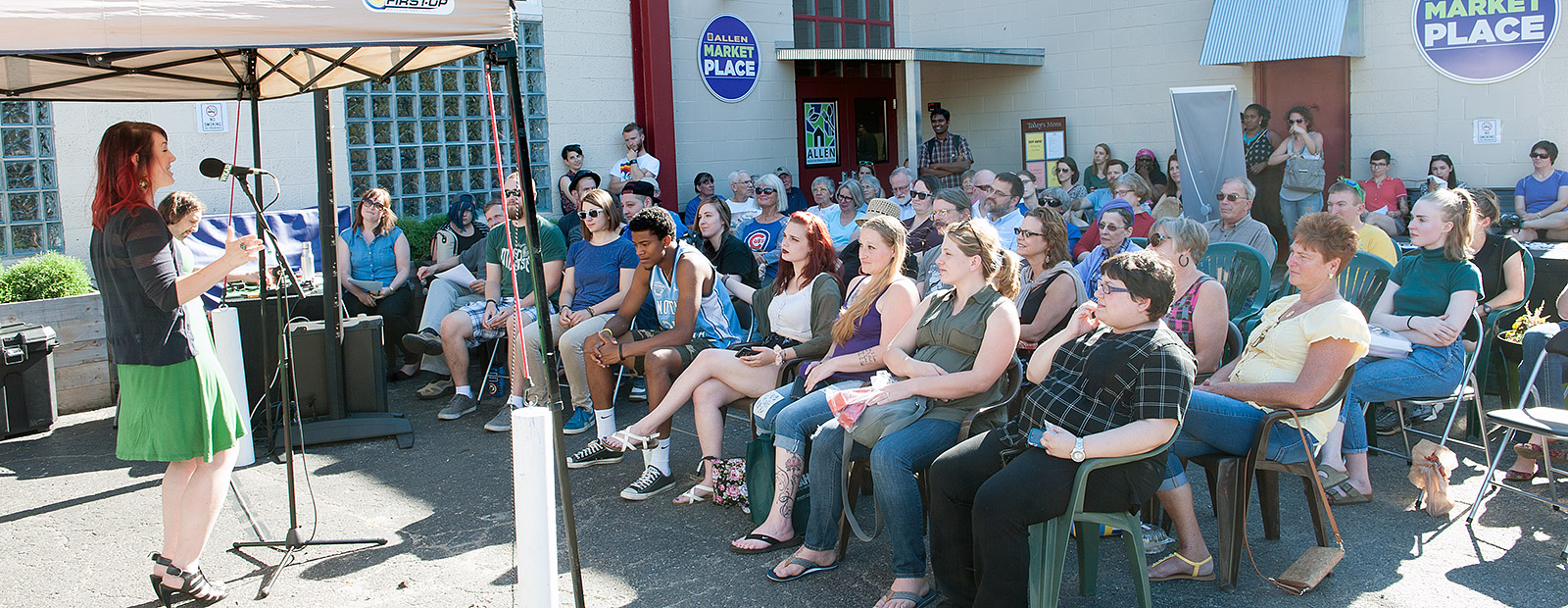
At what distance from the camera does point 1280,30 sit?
11.2m

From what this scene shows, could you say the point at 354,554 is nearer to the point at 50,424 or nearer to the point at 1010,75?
the point at 50,424

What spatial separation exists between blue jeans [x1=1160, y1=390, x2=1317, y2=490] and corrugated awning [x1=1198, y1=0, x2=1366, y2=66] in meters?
8.32

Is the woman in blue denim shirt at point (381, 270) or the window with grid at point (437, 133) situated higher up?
the window with grid at point (437, 133)

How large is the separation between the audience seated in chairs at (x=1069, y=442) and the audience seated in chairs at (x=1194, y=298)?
906mm

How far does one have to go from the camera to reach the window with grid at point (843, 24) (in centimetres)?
1266

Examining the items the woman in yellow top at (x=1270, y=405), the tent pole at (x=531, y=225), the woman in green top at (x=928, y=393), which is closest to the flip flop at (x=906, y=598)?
the woman in green top at (x=928, y=393)

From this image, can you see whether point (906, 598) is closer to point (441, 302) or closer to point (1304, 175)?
point (441, 302)

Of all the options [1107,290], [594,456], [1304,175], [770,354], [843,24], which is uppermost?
[843,24]

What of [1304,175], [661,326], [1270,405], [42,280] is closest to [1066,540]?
[1270,405]

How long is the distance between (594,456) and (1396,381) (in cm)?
339

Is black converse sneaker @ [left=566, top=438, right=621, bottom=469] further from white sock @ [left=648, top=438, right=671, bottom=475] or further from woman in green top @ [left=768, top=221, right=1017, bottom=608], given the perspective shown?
woman in green top @ [left=768, top=221, right=1017, bottom=608]

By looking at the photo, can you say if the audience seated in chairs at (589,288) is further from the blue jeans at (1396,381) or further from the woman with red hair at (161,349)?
the blue jeans at (1396,381)

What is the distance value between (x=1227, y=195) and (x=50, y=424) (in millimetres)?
6598

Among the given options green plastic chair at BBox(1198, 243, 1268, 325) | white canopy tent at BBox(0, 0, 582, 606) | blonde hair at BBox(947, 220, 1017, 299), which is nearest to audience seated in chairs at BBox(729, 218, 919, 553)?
blonde hair at BBox(947, 220, 1017, 299)
